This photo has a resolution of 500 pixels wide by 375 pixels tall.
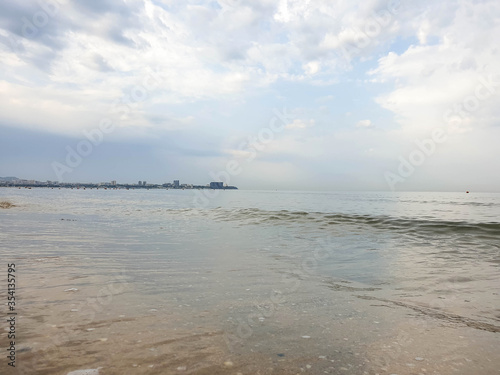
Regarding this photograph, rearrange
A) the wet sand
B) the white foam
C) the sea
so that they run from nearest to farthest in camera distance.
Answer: the white foam < the wet sand < the sea

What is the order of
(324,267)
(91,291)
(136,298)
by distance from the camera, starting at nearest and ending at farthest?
(136,298) < (91,291) < (324,267)

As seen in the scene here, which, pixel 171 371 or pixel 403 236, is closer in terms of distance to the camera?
pixel 171 371

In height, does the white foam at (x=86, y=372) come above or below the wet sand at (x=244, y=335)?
above

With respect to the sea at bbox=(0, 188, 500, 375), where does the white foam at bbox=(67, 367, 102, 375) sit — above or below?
above

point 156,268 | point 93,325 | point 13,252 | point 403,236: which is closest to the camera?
point 93,325

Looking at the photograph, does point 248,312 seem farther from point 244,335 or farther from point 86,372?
point 86,372

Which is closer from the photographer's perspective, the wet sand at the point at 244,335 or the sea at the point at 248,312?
the wet sand at the point at 244,335

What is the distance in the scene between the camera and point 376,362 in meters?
3.96

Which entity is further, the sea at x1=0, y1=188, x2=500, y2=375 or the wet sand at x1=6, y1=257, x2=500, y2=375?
the sea at x1=0, y1=188, x2=500, y2=375

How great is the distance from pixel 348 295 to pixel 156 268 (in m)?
5.56

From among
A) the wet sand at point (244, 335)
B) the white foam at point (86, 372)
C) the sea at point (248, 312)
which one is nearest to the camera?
the white foam at point (86, 372)

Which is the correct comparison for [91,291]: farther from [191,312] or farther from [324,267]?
[324,267]

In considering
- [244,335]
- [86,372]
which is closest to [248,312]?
[244,335]

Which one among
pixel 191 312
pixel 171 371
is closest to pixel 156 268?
pixel 191 312
